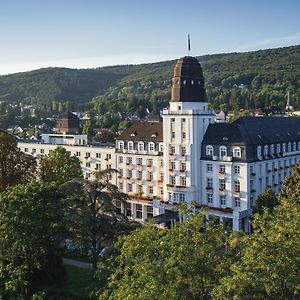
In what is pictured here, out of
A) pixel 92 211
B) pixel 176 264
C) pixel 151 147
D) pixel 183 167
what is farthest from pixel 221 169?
pixel 176 264

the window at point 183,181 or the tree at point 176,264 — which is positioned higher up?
the tree at point 176,264

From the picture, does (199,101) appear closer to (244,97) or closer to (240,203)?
(240,203)

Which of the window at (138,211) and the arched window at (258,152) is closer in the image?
the arched window at (258,152)

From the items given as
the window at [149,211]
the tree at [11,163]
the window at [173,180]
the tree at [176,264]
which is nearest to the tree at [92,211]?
the tree at [176,264]

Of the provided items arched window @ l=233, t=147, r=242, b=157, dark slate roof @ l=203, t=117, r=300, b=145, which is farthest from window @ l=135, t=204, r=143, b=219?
arched window @ l=233, t=147, r=242, b=157

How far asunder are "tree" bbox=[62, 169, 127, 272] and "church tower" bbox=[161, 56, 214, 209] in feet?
68.9

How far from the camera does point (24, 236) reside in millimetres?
38656

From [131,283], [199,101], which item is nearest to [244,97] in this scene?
[199,101]

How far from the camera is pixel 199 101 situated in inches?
2544

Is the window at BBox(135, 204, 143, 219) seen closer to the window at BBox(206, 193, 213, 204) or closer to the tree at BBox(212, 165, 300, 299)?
the window at BBox(206, 193, 213, 204)

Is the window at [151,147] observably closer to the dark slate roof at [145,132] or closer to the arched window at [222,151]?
the dark slate roof at [145,132]

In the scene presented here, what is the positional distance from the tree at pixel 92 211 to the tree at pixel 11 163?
19.0 metres

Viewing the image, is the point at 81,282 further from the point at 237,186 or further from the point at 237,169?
the point at 237,169

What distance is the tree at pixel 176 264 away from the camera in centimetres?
2484
